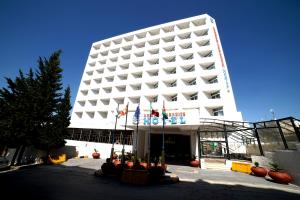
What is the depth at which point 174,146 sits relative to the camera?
845 inches

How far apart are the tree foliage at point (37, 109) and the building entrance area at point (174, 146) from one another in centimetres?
1290

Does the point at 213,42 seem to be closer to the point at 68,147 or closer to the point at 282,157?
the point at 282,157

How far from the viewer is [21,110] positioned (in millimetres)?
15727

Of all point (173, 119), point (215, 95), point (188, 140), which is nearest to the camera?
point (173, 119)

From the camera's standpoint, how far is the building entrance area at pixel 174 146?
2090 centimetres

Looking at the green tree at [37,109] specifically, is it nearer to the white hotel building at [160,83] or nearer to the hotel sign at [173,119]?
the white hotel building at [160,83]

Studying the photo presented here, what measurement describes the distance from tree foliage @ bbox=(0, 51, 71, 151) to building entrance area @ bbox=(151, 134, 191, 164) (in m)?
12.9

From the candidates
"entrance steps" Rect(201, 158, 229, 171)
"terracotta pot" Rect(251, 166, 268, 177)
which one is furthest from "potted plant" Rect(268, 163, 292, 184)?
"entrance steps" Rect(201, 158, 229, 171)

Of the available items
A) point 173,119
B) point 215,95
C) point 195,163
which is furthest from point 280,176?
point 215,95

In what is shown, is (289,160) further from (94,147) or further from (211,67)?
(94,147)

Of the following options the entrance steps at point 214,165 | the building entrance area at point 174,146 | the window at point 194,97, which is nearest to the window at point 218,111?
the window at point 194,97

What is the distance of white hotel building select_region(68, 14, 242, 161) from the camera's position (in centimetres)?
2138

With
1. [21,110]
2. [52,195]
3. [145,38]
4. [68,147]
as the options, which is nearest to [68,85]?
[21,110]

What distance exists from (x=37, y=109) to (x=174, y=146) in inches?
726
